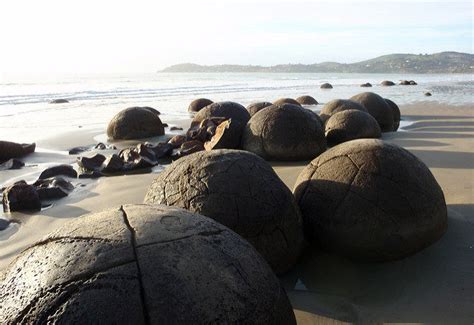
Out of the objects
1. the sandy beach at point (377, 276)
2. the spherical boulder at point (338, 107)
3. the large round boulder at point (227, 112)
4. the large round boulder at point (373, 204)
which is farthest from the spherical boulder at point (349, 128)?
the large round boulder at point (373, 204)

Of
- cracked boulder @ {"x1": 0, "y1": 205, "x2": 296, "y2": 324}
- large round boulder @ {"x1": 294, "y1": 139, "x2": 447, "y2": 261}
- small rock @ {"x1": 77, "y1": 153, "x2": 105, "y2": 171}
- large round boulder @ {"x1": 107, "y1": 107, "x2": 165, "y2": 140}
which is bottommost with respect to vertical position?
large round boulder @ {"x1": 107, "y1": 107, "x2": 165, "y2": 140}

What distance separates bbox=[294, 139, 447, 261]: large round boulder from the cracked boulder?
78.3 inches

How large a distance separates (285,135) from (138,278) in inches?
276

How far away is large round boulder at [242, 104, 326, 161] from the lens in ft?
28.9

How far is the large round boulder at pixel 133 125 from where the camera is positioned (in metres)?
13.1

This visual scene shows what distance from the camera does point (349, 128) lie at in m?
10.7

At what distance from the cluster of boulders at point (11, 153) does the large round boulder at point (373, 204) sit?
6.68 m

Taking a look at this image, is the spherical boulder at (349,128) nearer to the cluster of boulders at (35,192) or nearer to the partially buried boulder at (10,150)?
the cluster of boulders at (35,192)

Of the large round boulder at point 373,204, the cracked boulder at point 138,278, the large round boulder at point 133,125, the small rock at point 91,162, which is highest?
the cracked boulder at point 138,278

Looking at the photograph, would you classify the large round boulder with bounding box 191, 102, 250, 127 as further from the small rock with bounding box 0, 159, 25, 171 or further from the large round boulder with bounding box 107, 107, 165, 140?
the small rock with bounding box 0, 159, 25, 171

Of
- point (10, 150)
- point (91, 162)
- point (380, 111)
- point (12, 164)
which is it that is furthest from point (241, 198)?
point (380, 111)

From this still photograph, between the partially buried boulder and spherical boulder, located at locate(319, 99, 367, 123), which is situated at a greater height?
spherical boulder, located at locate(319, 99, 367, 123)

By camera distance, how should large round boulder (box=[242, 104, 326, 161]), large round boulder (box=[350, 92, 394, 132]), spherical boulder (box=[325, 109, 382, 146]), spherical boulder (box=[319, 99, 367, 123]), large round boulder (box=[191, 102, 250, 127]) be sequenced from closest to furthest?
large round boulder (box=[242, 104, 326, 161]) → spherical boulder (box=[325, 109, 382, 146]) → large round boulder (box=[191, 102, 250, 127]) → spherical boulder (box=[319, 99, 367, 123]) → large round boulder (box=[350, 92, 394, 132])

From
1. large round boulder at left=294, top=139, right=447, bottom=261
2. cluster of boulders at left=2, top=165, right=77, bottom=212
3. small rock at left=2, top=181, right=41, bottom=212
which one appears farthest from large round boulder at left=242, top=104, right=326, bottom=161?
large round boulder at left=294, top=139, right=447, bottom=261
